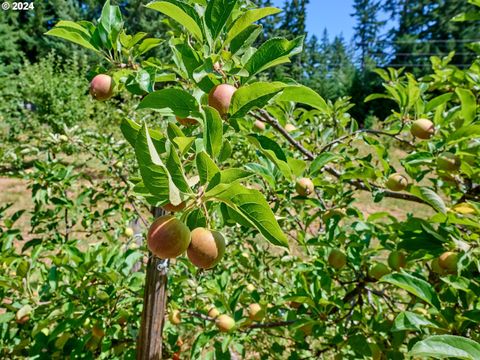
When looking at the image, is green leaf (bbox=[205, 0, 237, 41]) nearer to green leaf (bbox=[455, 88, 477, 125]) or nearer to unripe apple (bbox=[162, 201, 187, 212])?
unripe apple (bbox=[162, 201, 187, 212])

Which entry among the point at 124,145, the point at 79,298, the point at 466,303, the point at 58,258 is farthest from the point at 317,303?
the point at 124,145

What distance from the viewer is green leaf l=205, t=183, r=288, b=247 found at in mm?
429

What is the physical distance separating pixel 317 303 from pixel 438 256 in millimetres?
371

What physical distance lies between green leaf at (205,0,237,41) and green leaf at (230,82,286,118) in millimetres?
133

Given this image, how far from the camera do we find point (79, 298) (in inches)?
41.3

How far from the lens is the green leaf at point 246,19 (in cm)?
56

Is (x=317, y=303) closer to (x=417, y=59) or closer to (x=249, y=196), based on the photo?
(x=249, y=196)

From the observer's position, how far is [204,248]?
19.3 inches

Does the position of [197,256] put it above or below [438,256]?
above

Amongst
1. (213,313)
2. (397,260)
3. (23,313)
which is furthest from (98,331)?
(397,260)

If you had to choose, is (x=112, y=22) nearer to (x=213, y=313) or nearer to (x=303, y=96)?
(x=303, y=96)

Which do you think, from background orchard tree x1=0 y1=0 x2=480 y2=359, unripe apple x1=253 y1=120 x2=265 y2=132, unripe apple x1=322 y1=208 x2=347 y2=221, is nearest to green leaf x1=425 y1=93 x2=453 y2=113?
background orchard tree x1=0 y1=0 x2=480 y2=359

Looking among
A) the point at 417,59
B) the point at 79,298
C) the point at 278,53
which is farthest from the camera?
the point at 417,59

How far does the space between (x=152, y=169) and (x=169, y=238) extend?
124mm
